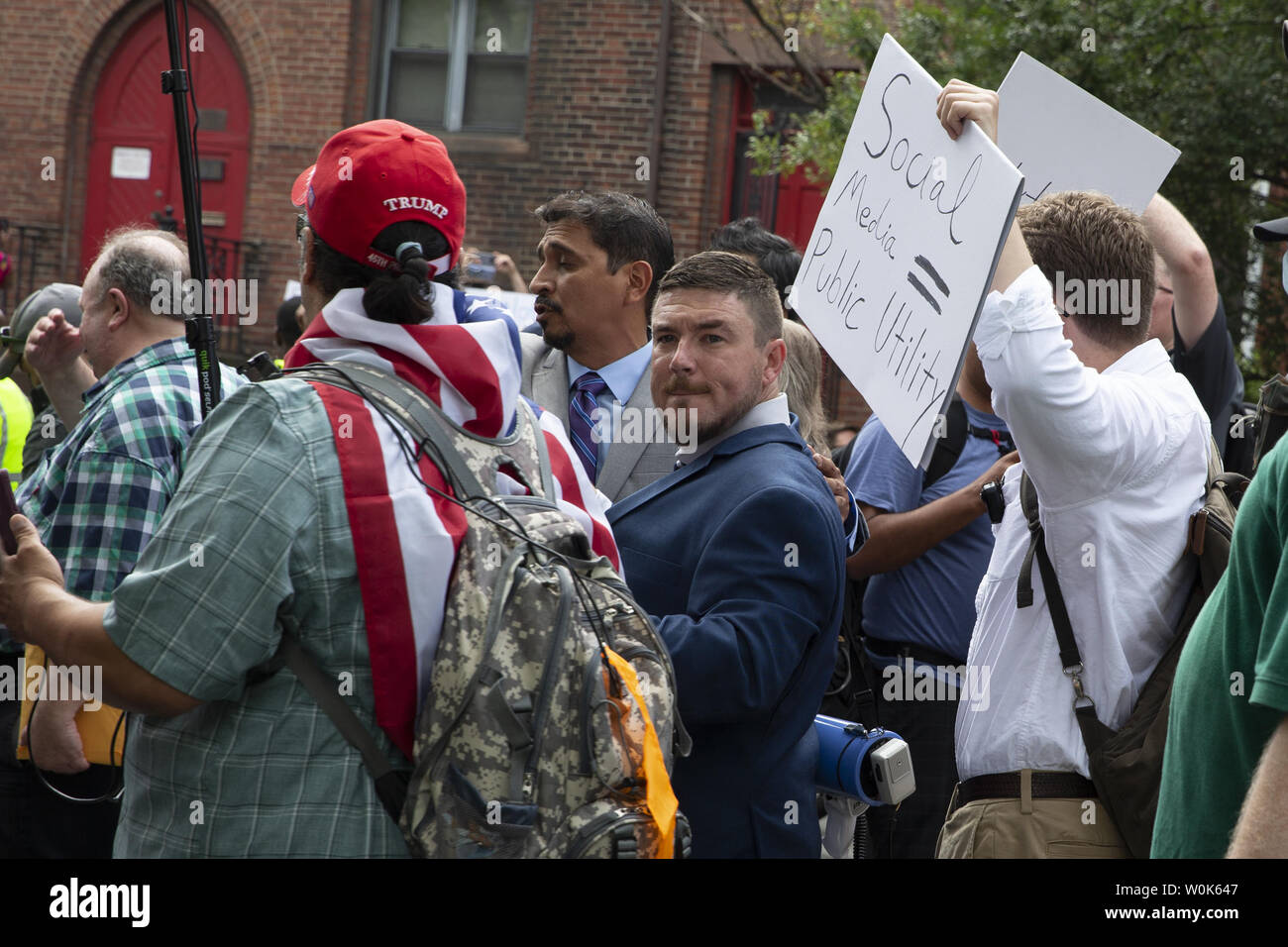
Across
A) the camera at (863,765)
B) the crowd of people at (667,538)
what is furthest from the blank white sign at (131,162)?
the camera at (863,765)

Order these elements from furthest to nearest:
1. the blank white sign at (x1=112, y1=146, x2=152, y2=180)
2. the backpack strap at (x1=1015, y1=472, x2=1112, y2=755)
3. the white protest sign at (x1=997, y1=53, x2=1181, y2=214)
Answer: the blank white sign at (x1=112, y1=146, x2=152, y2=180) < the white protest sign at (x1=997, y1=53, x2=1181, y2=214) < the backpack strap at (x1=1015, y1=472, x2=1112, y2=755)

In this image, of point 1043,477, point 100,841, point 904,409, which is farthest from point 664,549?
point 100,841

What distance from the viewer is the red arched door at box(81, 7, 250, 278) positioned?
1416 cm

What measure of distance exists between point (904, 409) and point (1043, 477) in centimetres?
30

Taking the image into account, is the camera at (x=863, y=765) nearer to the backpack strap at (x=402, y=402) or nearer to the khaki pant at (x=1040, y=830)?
the khaki pant at (x=1040, y=830)

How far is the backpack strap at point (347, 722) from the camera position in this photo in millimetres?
1929

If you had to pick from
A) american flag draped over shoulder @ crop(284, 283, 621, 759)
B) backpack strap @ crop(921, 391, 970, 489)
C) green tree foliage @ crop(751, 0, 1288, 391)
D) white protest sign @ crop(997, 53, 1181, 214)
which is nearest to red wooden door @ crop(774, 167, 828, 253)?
green tree foliage @ crop(751, 0, 1288, 391)

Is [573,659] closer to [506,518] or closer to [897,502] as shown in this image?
[506,518]

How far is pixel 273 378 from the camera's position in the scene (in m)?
2.02

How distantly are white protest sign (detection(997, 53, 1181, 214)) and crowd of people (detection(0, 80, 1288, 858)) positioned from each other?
40 cm

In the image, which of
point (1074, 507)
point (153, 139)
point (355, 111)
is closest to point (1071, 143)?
point (1074, 507)

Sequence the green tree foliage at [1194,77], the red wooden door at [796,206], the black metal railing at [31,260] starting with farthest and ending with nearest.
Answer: the black metal railing at [31,260] < the red wooden door at [796,206] < the green tree foliage at [1194,77]

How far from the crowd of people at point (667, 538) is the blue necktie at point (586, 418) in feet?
0.05

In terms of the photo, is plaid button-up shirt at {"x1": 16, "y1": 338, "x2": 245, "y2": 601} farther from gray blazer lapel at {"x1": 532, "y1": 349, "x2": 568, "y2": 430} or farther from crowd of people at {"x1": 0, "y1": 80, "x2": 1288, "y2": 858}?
gray blazer lapel at {"x1": 532, "y1": 349, "x2": 568, "y2": 430}
